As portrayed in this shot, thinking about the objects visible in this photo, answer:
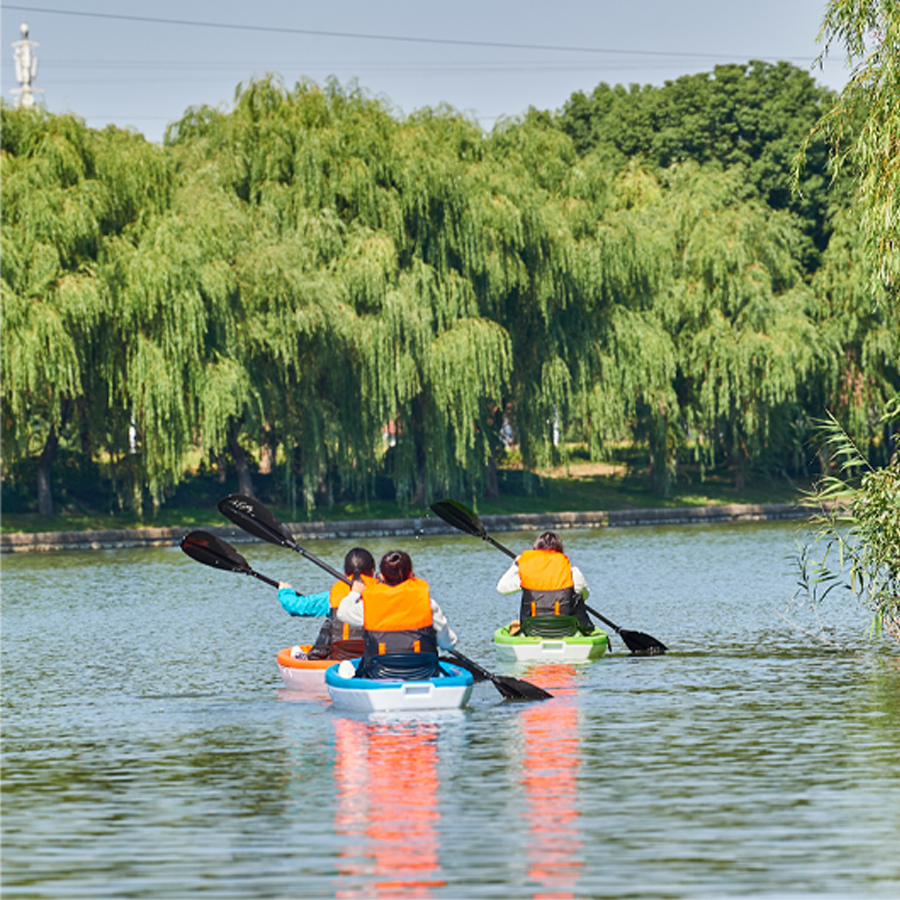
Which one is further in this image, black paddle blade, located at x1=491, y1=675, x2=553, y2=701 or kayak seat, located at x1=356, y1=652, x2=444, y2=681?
black paddle blade, located at x1=491, y1=675, x2=553, y2=701

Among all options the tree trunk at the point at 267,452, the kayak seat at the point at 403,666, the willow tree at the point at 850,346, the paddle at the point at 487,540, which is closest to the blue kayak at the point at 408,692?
the kayak seat at the point at 403,666

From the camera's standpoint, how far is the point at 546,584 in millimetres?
16641

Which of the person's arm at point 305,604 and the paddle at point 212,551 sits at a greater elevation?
the paddle at point 212,551

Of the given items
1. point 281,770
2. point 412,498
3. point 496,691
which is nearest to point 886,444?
point 412,498

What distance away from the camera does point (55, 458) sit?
38656 millimetres

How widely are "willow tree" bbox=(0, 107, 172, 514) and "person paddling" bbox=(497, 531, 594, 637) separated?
17.0 m

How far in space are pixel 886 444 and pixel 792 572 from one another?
2401 centimetres

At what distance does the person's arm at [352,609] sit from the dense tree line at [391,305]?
1681cm

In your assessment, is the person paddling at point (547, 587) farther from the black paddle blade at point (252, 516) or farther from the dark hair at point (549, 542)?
the black paddle blade at point (252, 516)

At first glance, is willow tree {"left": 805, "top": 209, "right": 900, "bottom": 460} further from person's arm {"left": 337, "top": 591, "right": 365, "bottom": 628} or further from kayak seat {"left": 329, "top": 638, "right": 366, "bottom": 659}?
person's arm {"left": 337, "top": 591, "right": 365, "bottom": 628}

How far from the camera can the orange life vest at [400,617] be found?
1284 cm

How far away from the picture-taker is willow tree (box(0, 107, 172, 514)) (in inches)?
1218

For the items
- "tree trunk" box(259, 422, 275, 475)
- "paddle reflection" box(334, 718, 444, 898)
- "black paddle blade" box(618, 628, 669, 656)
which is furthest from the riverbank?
"paddle reflection" box(334, 718, 444, 898)

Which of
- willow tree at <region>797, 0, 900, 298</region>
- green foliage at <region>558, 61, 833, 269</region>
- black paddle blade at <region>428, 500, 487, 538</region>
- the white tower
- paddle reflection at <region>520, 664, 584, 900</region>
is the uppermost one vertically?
the white tower
